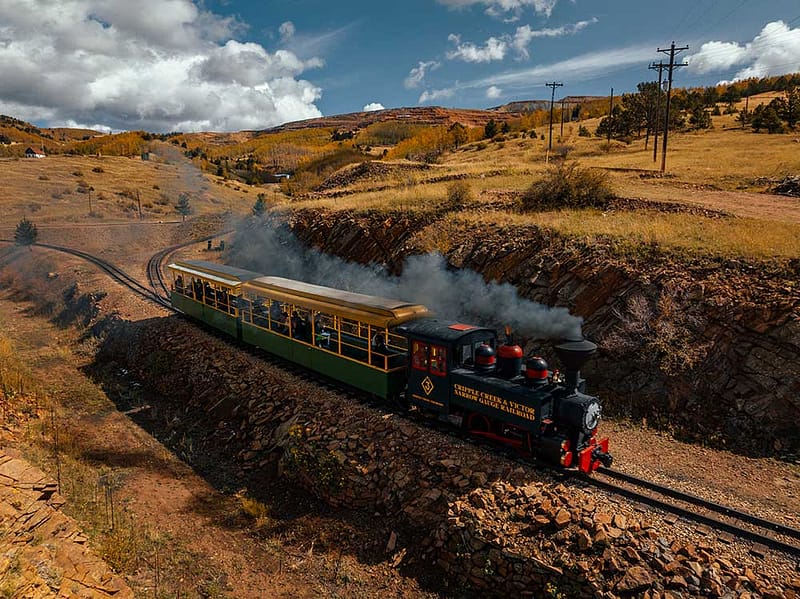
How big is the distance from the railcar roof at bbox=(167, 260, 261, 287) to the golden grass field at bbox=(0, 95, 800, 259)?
1075 cm

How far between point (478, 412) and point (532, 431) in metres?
1.50

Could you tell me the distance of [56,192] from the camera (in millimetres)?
66438

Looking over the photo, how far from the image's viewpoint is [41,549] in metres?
8.87

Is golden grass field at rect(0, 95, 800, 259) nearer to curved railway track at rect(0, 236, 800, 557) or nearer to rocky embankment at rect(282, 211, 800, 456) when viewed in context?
rocky embankment at rect(282, 211, 800, 456)

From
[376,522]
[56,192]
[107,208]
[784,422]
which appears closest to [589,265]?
[784,422]

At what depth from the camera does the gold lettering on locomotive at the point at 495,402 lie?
11.1 metres

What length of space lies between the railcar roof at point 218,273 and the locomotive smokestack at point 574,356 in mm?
13197

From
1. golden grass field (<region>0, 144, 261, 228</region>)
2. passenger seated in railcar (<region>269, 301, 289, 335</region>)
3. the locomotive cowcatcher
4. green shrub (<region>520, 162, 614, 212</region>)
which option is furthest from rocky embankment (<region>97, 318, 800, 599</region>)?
golden grass field (<region>0, 144, 261, 228</region>)

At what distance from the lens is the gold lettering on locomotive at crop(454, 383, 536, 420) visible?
1109cm

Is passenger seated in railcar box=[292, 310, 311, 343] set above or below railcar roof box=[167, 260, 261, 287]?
below

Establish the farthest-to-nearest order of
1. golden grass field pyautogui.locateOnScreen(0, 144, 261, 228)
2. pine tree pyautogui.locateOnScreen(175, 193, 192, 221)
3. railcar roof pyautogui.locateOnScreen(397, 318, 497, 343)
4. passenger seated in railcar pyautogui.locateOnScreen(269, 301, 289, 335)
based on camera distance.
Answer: pine tree pyautogui.locateOnScreen(175, 193, 192, 221) → golden grass field pyautogui.locateOnScreen(0, 144, 261, 228) → passenger seated in railcar pyautogui.locateOnScreen(269, 301, 289, 335) → railcar roof pyautogui.locateOnScreen(397, 318, 497, 343)

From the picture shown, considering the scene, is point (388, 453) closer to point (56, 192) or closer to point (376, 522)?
point (376, 522)

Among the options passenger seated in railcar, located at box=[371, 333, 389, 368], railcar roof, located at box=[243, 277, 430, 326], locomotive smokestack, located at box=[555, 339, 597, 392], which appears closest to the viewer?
locomotive smokestack, located at box=[555, 339, 597, 392]

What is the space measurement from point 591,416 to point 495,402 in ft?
6.89
